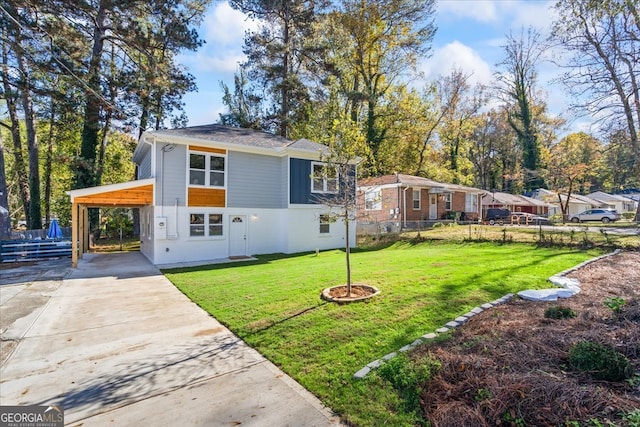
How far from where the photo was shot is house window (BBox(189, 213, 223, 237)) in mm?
13188

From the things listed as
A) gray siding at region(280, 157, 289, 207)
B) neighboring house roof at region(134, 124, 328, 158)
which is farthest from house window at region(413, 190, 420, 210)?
gray siding at region(280, 157, 289, 207)

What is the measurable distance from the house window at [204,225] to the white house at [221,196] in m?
0.04

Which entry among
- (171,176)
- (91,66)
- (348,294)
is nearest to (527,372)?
(348,294)

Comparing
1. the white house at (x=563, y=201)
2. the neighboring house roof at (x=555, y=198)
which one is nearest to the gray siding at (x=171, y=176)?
the neighboring house roof at (x=555, y=198)

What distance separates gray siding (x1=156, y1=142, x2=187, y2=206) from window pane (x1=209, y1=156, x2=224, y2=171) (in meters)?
1.11

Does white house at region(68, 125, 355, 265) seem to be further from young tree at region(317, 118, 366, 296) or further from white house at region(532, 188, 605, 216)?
white house at region(532, 188, 605, 216)

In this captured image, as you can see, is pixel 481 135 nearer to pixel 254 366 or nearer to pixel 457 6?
pixel 457 6

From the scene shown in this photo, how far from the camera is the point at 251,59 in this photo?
24266 millimetres

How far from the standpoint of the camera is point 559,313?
4.67m

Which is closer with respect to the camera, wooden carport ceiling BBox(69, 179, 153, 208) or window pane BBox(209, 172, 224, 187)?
wooden carport ceiling BBox(69, 179, 153, 208)

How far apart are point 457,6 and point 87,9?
1630 centimetres

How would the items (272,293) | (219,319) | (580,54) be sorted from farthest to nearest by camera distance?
(580,54) < (272,293) < (219,319)

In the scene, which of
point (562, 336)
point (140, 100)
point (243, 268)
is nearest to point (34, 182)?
point (140, 100)

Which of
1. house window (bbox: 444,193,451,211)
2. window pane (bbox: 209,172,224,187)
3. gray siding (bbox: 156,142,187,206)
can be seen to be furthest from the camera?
house window (bbox: 444,193,451,211)
